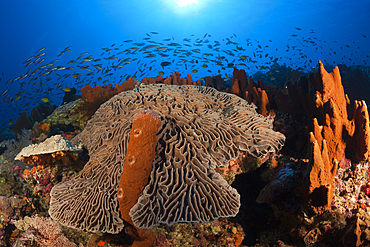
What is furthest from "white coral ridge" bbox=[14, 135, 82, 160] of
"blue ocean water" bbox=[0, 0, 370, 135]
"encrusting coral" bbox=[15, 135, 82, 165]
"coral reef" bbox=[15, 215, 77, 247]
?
"blue ocean water" bbox=[0, 0, 370, 135]

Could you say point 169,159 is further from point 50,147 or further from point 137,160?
point 50,147

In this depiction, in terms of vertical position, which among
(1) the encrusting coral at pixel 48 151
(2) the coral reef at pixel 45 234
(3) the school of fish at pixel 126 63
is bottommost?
(2) the coral reef at pixel 45 234

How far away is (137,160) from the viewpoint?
2.21 metres

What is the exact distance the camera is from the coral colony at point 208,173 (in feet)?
7.48

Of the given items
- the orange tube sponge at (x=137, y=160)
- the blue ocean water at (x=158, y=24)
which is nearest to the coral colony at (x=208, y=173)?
the orange tube sponge at (x=137, y=160)

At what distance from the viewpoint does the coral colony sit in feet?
7.48

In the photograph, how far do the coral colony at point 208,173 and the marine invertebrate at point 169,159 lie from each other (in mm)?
17

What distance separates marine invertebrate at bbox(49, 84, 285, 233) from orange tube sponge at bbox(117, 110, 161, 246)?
15 cm

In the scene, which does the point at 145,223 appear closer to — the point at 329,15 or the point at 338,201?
the point at 338,201

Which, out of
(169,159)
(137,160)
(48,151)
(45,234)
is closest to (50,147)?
(48,151)

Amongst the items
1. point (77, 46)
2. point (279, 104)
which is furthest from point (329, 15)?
point (77, 46)

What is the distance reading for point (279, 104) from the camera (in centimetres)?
434

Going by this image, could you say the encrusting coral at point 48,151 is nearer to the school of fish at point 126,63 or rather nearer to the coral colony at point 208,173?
the coral colony at point 208,173

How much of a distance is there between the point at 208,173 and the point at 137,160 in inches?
41.9
